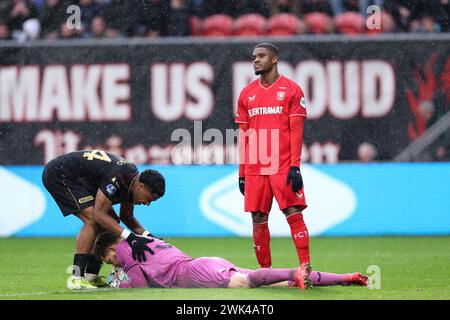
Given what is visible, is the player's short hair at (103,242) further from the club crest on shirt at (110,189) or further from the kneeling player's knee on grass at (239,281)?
the kneeling player's knee on grass at (239,281)

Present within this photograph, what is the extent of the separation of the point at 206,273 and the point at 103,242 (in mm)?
1163

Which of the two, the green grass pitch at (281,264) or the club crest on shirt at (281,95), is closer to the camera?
the green grass pitch at (281,264)

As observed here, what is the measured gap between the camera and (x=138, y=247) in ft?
29.3

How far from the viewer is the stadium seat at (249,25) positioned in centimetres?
1638

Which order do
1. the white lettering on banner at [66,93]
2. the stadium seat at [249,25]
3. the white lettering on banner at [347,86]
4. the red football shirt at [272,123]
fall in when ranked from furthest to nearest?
the stadium seat at [249,25], the white lettering on banner at [66,93], the white lettering on banner at [347,86], the red football shirt at [272,123]

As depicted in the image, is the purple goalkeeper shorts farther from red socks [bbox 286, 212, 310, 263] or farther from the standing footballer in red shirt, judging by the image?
the standing footballer in red shirt

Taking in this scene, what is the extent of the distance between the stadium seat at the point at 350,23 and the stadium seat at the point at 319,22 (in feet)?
0.46

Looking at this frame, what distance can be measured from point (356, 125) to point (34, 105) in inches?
190

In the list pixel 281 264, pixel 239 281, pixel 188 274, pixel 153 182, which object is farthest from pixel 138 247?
pixel 281 264

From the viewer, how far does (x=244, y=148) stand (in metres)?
9.84

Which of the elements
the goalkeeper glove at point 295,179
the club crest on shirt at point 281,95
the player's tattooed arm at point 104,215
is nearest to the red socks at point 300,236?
the goalkeeper glove at point 295,179

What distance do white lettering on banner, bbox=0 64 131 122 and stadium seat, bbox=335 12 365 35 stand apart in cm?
333

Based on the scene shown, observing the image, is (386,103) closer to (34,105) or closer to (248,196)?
(34,105)
